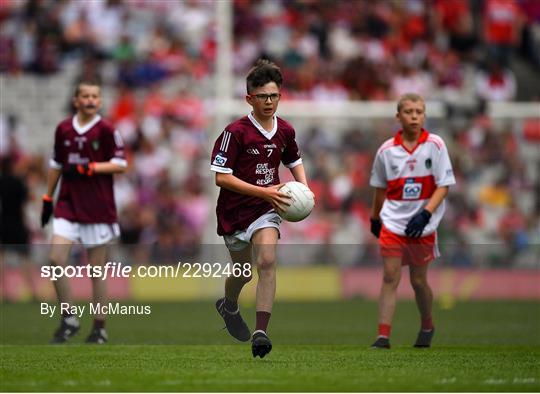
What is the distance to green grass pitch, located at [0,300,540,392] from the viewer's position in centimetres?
848

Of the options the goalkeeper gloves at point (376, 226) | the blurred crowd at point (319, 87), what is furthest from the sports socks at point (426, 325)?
the blurred crowd at point (319, 87)

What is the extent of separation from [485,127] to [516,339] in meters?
9.40

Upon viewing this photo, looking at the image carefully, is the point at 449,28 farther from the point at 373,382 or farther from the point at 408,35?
the point at 373,382

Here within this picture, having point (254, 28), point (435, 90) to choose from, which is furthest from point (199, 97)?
point (435, 90)

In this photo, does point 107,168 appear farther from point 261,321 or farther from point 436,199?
point 261,321

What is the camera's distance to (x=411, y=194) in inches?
469

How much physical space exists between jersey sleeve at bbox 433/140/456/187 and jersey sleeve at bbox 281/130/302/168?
1.77m

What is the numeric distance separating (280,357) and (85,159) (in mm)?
3410

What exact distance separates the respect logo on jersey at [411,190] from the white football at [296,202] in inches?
84.9

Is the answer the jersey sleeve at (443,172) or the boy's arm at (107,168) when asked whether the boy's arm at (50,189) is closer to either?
the boy's arm at (107,168)

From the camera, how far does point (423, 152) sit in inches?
467

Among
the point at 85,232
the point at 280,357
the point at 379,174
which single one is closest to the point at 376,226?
the point at 379,174

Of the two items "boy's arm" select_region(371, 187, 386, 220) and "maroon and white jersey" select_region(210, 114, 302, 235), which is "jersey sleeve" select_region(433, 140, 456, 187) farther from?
"maroon and white jersey" select_region(210, 114, 302, 235)

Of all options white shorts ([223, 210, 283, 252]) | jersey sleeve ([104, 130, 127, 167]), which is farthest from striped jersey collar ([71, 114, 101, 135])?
white shorts ([223, 210, 283, 252])
